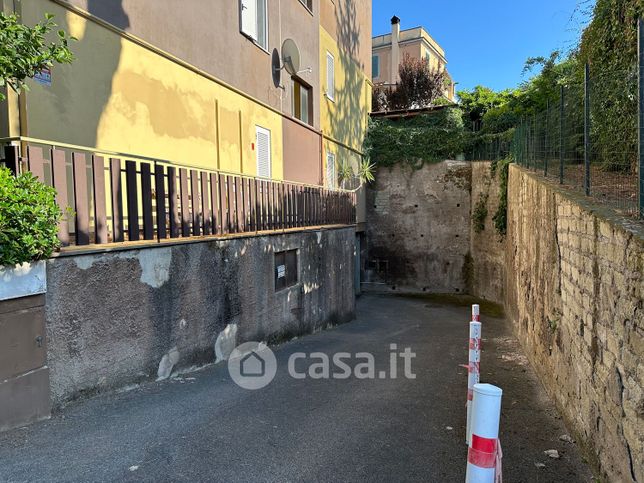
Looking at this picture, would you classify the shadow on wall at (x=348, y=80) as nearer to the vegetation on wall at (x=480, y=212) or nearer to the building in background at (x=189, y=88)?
the building in background at (x=189, y=88)

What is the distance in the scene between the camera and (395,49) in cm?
3622

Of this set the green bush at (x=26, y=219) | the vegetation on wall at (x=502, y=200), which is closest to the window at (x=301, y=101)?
the vegetation on wall at (x=502, y=200)

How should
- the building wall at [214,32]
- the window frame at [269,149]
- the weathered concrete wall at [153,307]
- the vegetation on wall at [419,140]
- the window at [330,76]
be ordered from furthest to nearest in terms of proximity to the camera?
the vegetation on wall at [419,140] → the window at [330,76] → the window frame at [269,149] → the building wall at [214,32] → the weathered concrete wall at [153,307]

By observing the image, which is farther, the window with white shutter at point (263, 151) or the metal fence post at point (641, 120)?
the window with white shutter at point (263, 151)

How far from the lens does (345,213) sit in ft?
43.2

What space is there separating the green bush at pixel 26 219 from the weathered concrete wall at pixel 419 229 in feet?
55.9

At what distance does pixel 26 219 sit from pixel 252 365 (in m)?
3.93

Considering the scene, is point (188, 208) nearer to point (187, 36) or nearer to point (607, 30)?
point (187, 36)

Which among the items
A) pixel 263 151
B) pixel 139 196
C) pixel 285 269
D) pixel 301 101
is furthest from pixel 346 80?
pixel 139 196

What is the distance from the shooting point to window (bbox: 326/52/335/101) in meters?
16.3

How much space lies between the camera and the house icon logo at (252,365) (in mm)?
6410

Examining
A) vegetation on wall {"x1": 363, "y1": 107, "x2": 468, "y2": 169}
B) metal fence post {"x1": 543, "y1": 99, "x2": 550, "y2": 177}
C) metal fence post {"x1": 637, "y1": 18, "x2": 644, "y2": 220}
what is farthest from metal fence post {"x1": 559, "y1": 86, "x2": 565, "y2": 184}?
vegetation on wall {"x1": 363, "y1": 107, "x2": 468, "y2": 169}

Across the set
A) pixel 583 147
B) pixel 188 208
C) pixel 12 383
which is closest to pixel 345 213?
pixel 188 208

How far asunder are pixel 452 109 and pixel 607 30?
1369 centimetres
